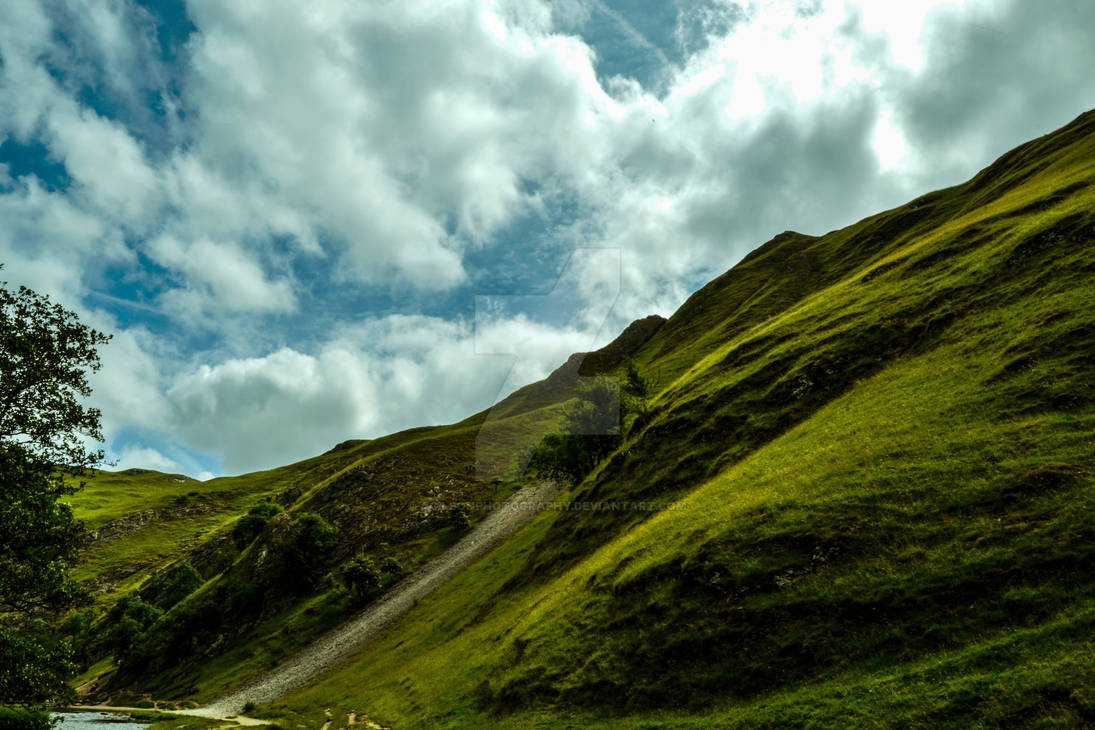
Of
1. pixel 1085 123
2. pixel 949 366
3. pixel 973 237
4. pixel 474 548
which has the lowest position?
pixel 474 548

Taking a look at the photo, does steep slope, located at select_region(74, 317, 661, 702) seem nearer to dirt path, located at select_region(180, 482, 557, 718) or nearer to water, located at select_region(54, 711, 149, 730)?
dirt path, located at select_region(180, 482, 557, 718)

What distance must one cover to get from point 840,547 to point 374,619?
66.8m

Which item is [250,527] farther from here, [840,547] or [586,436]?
[840,547]

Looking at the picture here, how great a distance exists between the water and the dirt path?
562cm

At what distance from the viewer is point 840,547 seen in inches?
872

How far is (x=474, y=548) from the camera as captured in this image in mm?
80500

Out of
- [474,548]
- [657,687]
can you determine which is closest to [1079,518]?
[657,687]

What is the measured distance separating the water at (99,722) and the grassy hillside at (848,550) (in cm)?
A: 2011

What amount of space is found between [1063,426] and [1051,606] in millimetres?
12256

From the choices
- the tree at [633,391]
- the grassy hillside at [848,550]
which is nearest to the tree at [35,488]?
the grassy hillside at [848,550]

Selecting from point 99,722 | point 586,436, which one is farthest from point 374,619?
point 586,436

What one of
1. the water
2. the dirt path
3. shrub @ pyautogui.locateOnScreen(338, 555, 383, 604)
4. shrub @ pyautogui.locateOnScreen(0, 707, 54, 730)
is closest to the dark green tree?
shrub @ pyautogui.locateOnScreen(338, 555, 383, 604)

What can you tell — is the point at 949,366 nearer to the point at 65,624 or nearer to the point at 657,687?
the point at 657,687

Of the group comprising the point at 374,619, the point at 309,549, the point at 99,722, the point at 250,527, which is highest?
the point at 250,527
